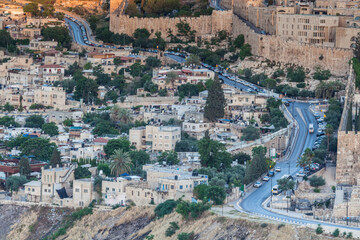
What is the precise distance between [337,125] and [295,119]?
17.7 feet

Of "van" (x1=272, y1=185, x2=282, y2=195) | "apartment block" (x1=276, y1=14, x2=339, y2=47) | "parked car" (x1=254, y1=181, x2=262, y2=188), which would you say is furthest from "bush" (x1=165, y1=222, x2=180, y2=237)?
"apartment block" (x1=276, y1=14, x2=339, y2=47)

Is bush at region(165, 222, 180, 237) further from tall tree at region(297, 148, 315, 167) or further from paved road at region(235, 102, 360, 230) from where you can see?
tall tree at region(297, 148, 315, 167)

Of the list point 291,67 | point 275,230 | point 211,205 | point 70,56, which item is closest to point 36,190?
point 211,205

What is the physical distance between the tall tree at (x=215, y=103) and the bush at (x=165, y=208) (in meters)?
21.4

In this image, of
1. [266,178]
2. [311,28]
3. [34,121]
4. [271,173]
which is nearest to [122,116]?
[34,121]

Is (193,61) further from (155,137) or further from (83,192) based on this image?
(83,192)

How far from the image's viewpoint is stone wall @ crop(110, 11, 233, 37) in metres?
133

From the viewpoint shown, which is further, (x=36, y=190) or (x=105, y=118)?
(x=105, y=118)

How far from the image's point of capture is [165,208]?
281 ft

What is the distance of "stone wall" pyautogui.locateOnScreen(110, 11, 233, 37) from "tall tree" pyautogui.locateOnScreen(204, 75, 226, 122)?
983 inches

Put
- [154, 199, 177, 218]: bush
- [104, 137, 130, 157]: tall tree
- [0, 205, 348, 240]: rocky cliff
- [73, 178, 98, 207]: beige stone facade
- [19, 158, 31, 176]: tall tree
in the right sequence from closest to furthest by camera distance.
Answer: [0, 205, 348, 240]: rocky cliff < [154, 199, 177, 218]: bush < [73, 178, 98, 207]: beige stone facade < [19, 158, 31, 176]: tall tree < [104, 137, 130, 157]: tall tree

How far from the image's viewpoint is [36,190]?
92812mm

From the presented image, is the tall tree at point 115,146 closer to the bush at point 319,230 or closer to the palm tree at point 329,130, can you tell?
the palm tree at point 329,130

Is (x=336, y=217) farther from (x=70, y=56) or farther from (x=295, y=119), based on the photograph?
(x=70, y=56)
